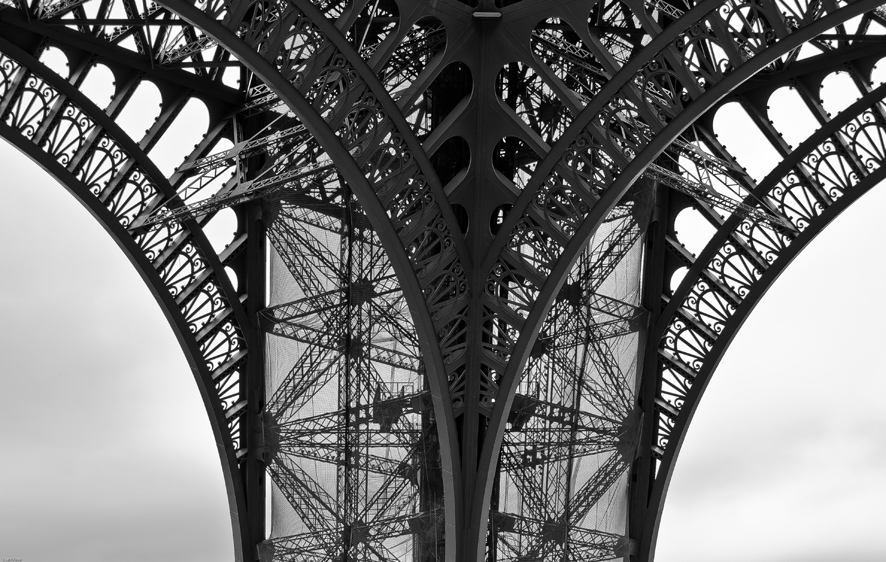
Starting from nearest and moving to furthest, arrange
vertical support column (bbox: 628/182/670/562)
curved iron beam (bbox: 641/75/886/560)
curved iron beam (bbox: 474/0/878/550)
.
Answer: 1. curved iron beam (bbox: 474/0/878/550)
2. curved iron beam (bbox: 641/75/886/560)
3. vertical support column (bbox: 628/182/670/562)

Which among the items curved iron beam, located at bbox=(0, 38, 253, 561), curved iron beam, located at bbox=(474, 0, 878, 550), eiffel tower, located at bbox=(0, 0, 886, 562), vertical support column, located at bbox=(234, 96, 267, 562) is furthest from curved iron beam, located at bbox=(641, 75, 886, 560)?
curved iron beam, located at bbox=(0, 38, 253, 561)

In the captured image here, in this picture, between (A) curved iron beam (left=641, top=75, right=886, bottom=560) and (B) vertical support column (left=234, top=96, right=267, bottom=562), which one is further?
(B) vertical support column (left=234, top=96, right=267, bottom=562)

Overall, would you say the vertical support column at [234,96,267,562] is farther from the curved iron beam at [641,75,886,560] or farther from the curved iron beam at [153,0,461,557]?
the curved iron beam at [641,75,886,560]

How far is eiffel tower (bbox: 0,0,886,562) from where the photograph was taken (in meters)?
11.7

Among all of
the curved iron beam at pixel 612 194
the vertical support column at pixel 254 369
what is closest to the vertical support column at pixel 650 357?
the curved iron beam at pixel 612 194

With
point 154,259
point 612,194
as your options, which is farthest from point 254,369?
point 612,194

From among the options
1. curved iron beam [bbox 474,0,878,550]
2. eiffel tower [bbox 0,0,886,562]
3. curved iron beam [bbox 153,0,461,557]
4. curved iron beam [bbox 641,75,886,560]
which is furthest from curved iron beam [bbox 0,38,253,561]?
curved iron beam [bbox 641,75,886,560]

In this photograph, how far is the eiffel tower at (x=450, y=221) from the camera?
11711 millimetres

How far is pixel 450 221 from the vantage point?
1257 centimetres

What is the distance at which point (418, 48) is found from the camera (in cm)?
1423

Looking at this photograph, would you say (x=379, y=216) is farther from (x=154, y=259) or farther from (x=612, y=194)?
(x=154, y=259)

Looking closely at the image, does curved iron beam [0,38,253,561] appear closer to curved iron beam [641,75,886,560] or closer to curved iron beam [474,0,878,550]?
curved iron beam [474,0,878,550]

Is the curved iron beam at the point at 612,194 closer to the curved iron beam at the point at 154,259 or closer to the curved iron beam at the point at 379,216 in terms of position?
the curved iron beam at the point at 379,216

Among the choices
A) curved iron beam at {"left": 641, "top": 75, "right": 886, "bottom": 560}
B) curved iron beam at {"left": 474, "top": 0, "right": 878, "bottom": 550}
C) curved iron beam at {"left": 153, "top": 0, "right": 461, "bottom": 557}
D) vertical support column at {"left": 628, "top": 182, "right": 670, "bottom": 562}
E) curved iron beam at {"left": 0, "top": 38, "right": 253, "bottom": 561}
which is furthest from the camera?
vertical support column at {"left": 628, "top": 182, "right": 670, "bottom": 562}
